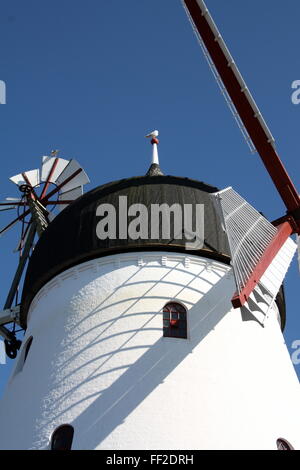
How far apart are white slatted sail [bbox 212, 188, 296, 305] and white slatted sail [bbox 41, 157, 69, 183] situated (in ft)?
24.2

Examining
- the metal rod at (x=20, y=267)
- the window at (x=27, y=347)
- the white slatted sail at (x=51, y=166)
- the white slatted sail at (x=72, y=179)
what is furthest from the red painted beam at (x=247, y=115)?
the white slatted sail at (x=51, y=166)

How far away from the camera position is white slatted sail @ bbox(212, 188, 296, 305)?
1185 cm

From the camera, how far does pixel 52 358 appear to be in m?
12.0

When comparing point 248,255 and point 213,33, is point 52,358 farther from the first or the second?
point 213,33

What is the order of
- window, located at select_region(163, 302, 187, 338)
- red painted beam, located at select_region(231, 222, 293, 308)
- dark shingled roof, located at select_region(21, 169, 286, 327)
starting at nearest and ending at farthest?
red painted beam, located at select_region(231, 222, 293, 308)
window, located at select_region(163, 302, 187, 338)
dark shingled roof, located at select_region(21, 169, 286, 327)

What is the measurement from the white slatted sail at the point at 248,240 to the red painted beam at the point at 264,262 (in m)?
0.09

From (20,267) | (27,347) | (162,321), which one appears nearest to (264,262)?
(162,321)

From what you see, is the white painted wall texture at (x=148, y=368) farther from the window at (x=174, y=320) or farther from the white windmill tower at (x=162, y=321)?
the window at (x=174, y=320)

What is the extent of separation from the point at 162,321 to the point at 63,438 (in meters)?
2.58

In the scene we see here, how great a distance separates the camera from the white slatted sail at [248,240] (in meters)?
11.8

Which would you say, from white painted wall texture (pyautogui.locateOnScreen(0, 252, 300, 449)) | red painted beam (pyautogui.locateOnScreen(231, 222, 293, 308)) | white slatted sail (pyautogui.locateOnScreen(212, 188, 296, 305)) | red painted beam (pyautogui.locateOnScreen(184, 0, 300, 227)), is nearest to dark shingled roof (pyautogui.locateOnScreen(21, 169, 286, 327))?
white painted wall texture (pyautogui.locateOnScreen(0, 252, 300, 449))

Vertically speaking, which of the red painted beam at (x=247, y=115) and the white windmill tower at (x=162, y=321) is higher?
the red painted beam at (x=247, y=115)

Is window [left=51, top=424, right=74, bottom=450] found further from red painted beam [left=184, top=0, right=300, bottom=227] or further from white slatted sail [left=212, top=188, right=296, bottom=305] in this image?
red painted beam [left=184, top=0, right=300, bottom=227]
